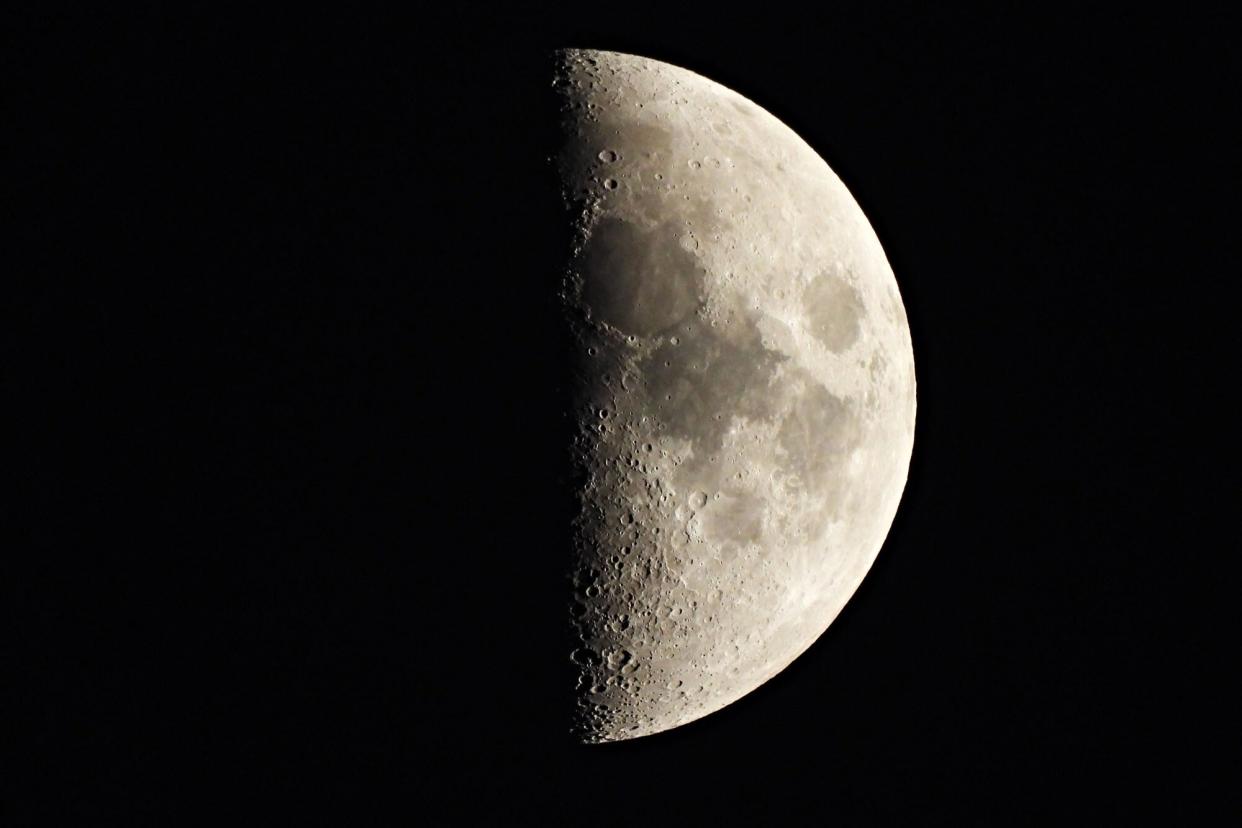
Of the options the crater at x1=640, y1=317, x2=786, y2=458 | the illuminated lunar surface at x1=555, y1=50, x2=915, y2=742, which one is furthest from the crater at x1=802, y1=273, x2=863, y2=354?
the crater at x1=640, y1=317, x2=786, y2=458

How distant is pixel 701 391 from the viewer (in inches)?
163

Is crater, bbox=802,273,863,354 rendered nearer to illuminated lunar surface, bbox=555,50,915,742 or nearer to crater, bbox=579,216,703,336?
illuminated lunar surface, bbox=555,50,915,742

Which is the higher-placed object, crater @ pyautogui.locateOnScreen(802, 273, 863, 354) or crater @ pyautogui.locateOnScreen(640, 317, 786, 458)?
crater @ pyautogui.locateOnScreen(802, 273, 863, 354)

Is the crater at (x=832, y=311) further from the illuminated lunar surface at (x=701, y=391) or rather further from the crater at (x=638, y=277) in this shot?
the crater at (x=638, y=277)

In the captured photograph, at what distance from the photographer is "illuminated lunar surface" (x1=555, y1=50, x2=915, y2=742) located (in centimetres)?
412

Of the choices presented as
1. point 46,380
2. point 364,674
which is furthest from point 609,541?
point 46,380

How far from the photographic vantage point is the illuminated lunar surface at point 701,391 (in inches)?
162

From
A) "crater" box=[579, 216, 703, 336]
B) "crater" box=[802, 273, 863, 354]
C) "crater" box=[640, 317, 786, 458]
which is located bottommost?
"crater" box=[640, 317, 786, 458]

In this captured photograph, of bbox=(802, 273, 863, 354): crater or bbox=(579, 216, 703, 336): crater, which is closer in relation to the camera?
bbox=(579, 216, 703, 336): crater

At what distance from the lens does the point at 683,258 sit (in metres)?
4.16

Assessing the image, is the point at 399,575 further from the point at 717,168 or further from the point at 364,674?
the point at 717,168

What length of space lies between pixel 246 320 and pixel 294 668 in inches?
Answer: 47.7

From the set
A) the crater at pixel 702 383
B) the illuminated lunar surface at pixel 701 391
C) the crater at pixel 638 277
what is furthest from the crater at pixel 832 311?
the crater at pixel 638 277

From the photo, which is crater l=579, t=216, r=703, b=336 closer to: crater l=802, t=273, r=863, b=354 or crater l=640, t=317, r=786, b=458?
crater l=640, t=317, r=786, b=458
